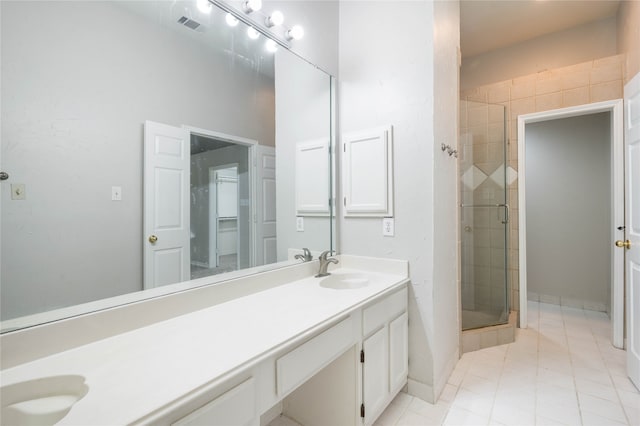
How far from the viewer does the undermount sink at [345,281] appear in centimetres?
187

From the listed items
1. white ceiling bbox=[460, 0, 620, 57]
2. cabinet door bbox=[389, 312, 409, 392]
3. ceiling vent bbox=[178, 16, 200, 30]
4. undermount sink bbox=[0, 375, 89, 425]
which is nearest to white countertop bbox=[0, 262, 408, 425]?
undermount sink bbox=[0, 375, 89, 425]

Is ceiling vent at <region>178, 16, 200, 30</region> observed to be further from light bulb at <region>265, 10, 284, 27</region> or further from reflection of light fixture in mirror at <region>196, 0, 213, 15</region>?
light bulb at <region>265, 10, 284, 27</region>

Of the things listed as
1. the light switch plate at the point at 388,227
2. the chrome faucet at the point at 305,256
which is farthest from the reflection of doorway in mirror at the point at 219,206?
the light switch plate at the point at 388,227

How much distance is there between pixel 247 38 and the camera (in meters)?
1.59

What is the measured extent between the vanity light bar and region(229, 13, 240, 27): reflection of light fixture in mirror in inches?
0.4

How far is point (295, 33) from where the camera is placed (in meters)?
1.83

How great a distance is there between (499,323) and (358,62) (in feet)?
8.48

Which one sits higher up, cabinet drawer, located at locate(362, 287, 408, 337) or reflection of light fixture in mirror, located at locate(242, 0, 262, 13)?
reflection of light fixture in mirror, located at locate(242, 0, 262, 13)

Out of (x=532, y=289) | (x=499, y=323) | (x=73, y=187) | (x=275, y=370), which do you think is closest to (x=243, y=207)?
(x=73, y=187)

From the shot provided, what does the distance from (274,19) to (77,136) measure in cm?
123

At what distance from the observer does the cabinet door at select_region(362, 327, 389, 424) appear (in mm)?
1457

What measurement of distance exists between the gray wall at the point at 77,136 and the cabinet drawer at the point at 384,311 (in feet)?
3.37

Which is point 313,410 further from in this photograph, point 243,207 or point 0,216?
point 0,216

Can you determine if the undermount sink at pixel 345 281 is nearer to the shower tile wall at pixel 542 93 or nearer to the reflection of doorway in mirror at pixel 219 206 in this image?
the reflection of doorway in mirror at pixel 219 206
